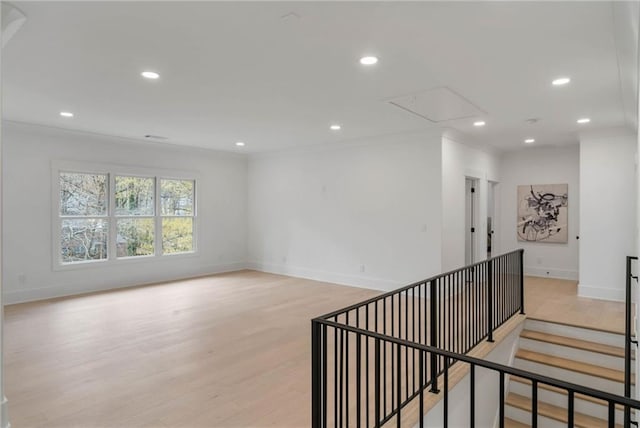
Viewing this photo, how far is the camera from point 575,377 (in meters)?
4.13

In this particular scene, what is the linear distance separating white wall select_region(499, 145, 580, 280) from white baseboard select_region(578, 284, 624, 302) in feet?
5.01

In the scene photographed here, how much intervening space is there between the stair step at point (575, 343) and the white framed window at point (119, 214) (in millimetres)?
6265

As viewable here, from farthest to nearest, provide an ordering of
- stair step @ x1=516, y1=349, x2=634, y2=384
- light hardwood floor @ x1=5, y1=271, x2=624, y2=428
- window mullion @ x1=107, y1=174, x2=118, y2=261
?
window mullion @ x1=107, y1=174, x2=118, y2=261 → stair step @ x1=516, y1=349, x2=634, y2=384 → light hardwood floor @ x1=5, y1=271, x2=624, y2=428

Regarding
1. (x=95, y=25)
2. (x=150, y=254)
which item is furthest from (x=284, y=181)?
(x=95, y=25)

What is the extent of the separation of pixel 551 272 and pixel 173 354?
7.07 meters

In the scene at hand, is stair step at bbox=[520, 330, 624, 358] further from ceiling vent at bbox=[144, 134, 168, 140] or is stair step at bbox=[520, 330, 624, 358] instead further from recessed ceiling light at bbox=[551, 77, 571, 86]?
ceiling vent at bbox=[144, 134, 168, 140]

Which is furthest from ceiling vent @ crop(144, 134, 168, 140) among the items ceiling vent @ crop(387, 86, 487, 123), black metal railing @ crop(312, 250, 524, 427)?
black metal railing @ crop(312, 250, 524, 427)

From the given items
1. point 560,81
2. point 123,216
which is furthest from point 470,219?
point 123,216

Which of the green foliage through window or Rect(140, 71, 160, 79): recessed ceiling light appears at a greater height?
Rect(140, 71, 160, 79): recessed ceiling light

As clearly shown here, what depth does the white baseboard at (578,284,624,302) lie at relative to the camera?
18.3ft

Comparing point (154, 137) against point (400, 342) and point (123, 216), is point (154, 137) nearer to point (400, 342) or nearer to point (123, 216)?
point (123, 216)

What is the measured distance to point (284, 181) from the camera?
8062 mm

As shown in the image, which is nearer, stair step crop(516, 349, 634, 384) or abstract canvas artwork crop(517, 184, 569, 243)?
stair step crop(516, 349, 634, 384)

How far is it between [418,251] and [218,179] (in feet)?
15.2
